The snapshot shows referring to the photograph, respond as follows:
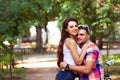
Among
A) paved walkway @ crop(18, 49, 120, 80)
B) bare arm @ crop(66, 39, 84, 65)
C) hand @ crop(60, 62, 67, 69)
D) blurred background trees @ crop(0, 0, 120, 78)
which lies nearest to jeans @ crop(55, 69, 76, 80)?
hand @ crop(60, 62, 67, 69)

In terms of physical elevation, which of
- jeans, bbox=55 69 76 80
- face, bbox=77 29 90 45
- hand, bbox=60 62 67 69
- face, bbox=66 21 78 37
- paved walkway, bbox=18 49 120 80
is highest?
face, bbox=66 21 78 37

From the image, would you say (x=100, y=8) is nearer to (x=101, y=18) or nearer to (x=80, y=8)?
(x=101, y=18)

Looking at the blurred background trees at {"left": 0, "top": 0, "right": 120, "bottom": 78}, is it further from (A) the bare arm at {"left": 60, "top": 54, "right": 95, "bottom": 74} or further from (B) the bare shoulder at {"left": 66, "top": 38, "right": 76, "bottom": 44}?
(A) the bare arm at {"left": 60, "top": 54, "right": 95, "bottom": 74}

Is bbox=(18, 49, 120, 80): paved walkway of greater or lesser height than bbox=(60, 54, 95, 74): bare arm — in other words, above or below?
below

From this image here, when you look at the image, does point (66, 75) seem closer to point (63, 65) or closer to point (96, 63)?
point (63, 65)

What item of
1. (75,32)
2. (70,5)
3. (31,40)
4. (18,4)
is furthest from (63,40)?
(31,40)

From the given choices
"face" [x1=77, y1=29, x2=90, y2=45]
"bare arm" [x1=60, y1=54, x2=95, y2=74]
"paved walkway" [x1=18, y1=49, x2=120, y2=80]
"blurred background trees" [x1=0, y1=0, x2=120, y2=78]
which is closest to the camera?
"bare arm" [x1=60, y1=54, x2=95, y2=74]

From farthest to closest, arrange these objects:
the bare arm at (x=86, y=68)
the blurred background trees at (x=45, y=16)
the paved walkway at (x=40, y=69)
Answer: the paved walkway at (x=40, y=69) → the blurred background trees at (x=45, y=16) → the bare arm at (x=86, y=68)

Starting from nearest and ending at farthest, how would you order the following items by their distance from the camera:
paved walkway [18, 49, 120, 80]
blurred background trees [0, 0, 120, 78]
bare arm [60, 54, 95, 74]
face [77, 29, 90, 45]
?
1. bare arm [60, 54, 95, 74]
2. face [77, 29, 90, 45]
3. blurred background trees [0, 0, 120, 78]
4. paved walkway [18, 49, 120, 80]

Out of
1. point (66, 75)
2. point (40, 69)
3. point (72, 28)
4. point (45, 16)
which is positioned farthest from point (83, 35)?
point (40, 69)

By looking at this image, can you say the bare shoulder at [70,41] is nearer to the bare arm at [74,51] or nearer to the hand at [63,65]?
the bare arm at [74,51]

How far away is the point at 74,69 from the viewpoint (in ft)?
14.0

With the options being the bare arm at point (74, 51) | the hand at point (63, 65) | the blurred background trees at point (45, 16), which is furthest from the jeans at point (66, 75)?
the blurred background trees at point (45, 16)

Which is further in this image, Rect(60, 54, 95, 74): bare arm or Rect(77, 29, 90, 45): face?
Rect(77, 29, 90, 45): face
